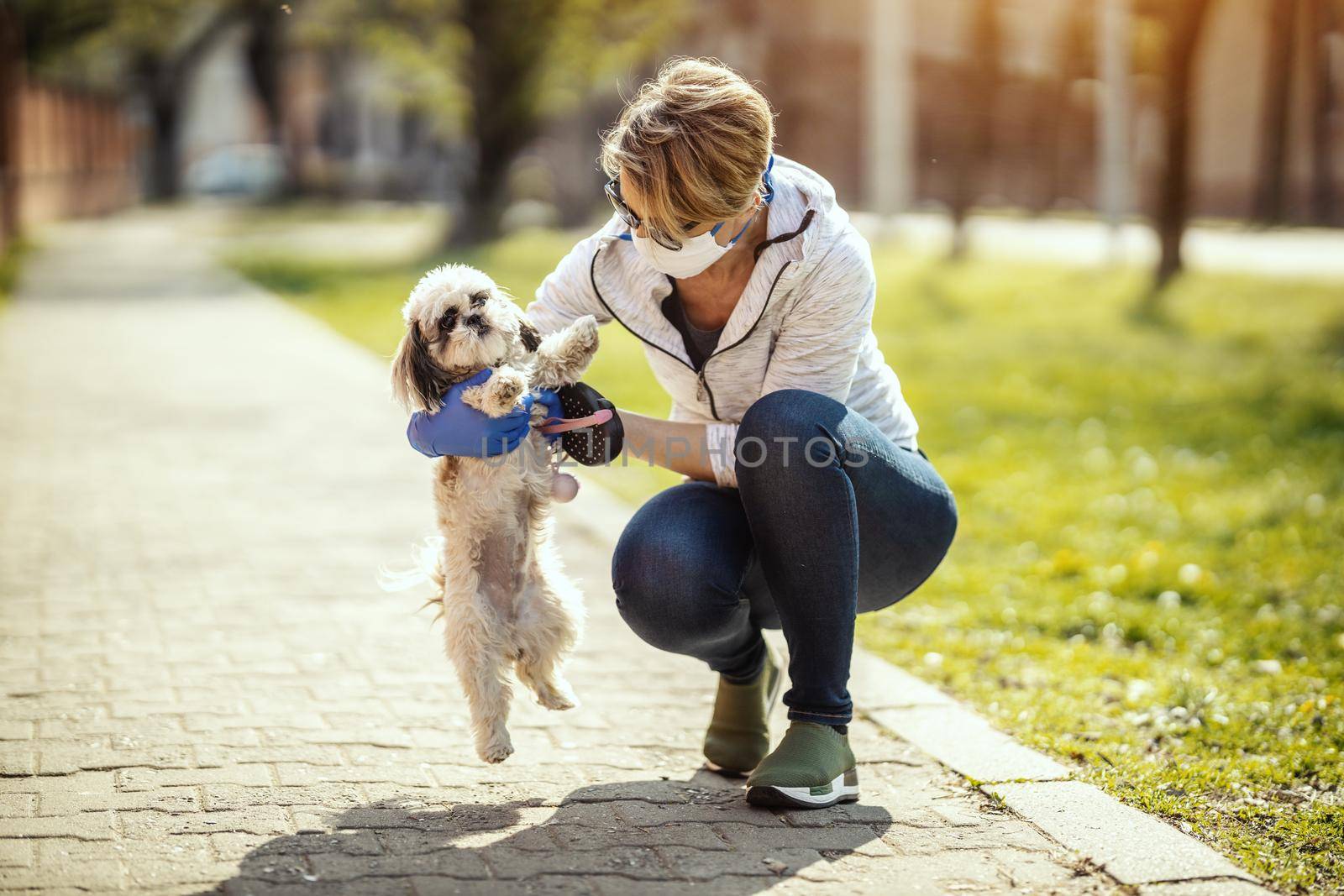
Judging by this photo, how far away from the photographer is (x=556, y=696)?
349cm

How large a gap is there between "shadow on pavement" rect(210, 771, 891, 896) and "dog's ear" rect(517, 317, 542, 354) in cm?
107

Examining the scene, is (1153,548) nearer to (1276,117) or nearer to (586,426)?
(586,426)

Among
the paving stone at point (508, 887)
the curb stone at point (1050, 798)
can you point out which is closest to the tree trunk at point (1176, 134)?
the curb stone at point (1050, 798)

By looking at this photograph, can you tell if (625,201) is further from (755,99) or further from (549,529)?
(549,529)

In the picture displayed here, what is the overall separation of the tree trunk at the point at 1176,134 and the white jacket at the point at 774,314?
1146cm

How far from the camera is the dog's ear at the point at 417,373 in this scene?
10.4 ft

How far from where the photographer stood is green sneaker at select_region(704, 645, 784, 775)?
3.56 meters

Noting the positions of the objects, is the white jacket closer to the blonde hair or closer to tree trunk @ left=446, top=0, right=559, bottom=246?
the blonde hair

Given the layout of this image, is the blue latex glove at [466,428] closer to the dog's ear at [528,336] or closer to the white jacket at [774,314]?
the dog's ear at [528,336]

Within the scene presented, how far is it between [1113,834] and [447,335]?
1841 mm

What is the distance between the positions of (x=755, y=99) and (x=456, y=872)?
1.80m

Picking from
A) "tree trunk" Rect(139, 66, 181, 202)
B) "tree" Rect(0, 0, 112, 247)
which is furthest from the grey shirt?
"tree trunk" Rect(139, 66, 181, 202)

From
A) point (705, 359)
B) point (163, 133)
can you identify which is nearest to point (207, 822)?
point (705, 359)

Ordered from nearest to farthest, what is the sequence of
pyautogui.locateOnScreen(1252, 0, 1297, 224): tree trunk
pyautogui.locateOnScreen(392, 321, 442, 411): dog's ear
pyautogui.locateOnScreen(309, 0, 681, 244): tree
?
pyautogui.locateOnScreen(392, 321, 442, 411): dog's ear → pyautogui.locateOnScreen(309, 0, 681, 244): tree → pyautogui.locateOnScreen(1252, 0, 1297, 224): tree trunk
